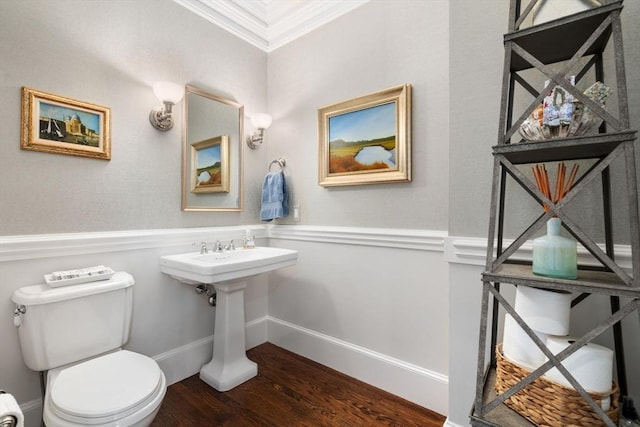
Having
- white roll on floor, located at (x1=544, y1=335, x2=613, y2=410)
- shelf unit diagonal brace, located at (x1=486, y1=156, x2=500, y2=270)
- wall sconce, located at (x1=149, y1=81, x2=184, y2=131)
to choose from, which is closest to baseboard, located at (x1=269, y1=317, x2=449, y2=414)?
white roll on floor, located at (x1=544, y1=335, x2=613, y2=410)

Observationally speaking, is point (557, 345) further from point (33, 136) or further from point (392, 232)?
point (33, 136)

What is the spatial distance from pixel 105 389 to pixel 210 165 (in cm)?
149

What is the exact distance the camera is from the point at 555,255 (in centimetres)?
87

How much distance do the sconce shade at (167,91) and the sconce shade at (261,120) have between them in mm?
666

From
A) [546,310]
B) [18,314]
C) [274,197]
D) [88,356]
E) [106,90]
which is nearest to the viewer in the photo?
[546,310]

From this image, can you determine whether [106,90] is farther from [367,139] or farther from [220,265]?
[367,139]

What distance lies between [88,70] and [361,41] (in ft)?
Result: 5.42

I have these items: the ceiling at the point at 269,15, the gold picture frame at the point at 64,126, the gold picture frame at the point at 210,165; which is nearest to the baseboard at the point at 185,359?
the gold picture frame at the point at 210,165

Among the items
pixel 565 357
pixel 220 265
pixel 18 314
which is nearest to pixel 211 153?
pixel 220 265

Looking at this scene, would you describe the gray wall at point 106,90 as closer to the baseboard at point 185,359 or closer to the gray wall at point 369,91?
the gray wall at point 369,91

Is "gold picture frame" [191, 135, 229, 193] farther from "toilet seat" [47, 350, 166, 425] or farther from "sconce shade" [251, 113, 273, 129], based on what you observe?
"toilet seat" [47, 350, 166, 425]

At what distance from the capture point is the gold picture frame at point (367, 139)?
1.84 m

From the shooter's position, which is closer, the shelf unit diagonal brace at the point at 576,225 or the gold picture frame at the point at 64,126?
the shelf unit diagonal brace at the point at 576,225

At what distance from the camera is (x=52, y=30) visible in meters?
1.54
